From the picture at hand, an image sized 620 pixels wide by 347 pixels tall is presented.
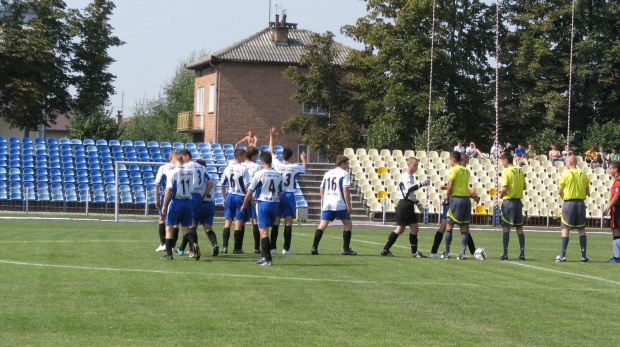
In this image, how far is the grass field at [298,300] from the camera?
8.94 m

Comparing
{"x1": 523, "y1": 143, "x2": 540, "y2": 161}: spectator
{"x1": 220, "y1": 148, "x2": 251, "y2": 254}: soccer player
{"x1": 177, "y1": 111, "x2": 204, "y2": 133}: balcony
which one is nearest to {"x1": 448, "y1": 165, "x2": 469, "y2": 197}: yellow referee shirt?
{"x1": 220, "y1": 148, "x2": 251, "y2": 254}: soccer player

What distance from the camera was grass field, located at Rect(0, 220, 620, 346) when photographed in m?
8.94

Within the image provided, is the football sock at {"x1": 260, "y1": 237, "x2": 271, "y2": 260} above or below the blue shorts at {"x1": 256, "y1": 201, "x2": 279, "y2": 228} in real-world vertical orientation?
below

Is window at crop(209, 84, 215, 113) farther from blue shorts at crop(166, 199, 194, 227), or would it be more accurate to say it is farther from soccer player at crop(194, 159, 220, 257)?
blue shorts at crop(166, 199, 194, 227)

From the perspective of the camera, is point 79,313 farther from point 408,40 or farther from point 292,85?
point 292,85

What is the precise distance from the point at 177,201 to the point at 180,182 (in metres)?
0.35

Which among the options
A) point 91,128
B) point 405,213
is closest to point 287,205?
point 405,213

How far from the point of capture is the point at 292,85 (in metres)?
61.1

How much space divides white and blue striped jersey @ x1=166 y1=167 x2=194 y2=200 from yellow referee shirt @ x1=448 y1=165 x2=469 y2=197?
15.9ft

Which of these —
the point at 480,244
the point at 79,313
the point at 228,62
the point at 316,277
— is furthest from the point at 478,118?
the point at 79,313

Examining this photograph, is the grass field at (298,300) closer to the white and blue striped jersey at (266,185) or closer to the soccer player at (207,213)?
the soccer player at (207,213)

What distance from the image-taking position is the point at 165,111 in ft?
334

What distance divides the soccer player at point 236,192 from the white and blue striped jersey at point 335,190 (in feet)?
5.40

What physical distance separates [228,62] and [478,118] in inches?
648
